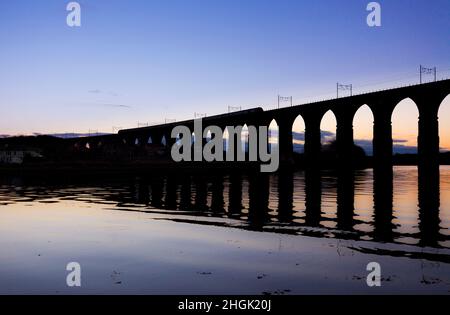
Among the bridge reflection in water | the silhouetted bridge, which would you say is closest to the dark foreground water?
the bridge reflection in water

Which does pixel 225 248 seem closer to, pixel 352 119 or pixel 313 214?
pixel 313 214

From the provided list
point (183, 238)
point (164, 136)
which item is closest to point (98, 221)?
point (183, 238)

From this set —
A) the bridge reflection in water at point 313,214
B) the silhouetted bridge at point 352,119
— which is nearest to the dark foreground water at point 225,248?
the bridge reflection in water at point 313,214

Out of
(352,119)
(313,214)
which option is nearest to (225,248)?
(313,214)

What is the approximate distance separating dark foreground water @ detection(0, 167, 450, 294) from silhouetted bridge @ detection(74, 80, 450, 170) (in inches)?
2074

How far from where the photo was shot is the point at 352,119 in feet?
274

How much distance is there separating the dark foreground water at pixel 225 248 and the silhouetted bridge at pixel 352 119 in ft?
173

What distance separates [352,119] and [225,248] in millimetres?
76430

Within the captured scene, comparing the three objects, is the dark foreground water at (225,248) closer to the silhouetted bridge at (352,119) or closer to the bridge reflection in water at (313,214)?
the bridge reflection in water at (313,214)

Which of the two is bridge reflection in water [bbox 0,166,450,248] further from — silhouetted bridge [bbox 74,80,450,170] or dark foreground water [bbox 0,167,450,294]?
silhouetted bridge [bbox 74,80,450,170]

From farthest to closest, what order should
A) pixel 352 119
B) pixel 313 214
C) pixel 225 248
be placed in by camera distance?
pixel 352 119 < pixel 313 214 < pixel 225 248
